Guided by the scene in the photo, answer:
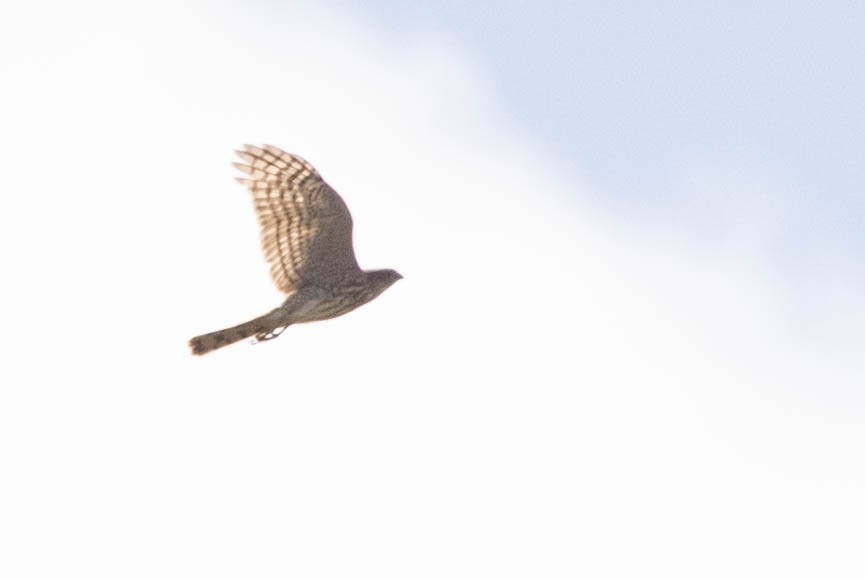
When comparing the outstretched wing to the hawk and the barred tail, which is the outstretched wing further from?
the barred tail

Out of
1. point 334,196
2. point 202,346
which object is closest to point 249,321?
point 202,346

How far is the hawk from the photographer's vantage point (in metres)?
13.4

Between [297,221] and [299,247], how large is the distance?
312 mm

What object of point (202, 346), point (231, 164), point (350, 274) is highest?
point (231, 164)

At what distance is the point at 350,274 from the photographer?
13.9 metres

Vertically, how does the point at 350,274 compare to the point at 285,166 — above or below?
below

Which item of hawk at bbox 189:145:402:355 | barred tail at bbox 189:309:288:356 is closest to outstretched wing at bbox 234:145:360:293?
hawk at bbox 189:145:402:355

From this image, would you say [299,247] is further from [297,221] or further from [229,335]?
[229,335]

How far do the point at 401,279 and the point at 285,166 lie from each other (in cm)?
200

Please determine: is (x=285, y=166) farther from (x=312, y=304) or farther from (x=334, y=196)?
(x=312, y=304)

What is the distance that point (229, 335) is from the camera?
1330cm

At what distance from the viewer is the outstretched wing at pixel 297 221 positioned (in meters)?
13.4

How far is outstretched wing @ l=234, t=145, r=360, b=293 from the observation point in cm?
1344

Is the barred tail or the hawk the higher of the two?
the hawk
